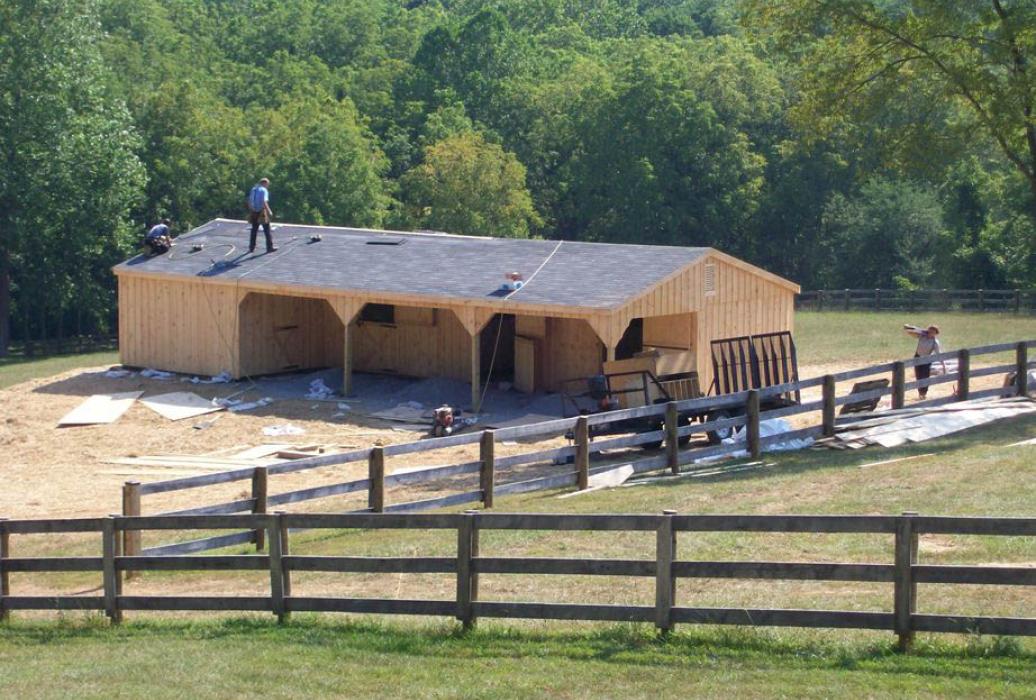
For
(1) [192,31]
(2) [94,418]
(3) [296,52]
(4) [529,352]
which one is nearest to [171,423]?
(2) [94,418]

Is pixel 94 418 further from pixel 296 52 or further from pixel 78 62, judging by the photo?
pixel 296 52

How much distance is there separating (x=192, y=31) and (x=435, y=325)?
6895 centimetres

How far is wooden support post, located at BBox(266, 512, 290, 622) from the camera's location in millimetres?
10305

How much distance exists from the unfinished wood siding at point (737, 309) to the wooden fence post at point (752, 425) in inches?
323

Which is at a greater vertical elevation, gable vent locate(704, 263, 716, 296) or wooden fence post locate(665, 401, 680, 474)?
gable vent locate(704, 263, 716, 296)

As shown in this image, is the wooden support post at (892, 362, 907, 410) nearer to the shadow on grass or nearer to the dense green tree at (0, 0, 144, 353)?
the shadow on grass

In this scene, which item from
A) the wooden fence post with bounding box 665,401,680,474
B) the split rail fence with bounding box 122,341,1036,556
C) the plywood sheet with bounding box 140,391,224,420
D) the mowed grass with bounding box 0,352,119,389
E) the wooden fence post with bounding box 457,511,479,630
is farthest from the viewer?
the mowed grass with bounding box 0,352,119,389

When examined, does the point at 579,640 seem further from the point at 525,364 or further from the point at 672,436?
the point at 525,364

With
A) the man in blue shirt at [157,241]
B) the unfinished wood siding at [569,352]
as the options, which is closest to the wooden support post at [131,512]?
the unfinished wood siding at [569,352]

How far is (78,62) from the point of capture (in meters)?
48.3

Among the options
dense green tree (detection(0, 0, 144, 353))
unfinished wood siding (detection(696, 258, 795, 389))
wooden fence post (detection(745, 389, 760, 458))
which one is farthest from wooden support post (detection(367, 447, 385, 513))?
dense green tree (detection(0, 0, 144, 353))

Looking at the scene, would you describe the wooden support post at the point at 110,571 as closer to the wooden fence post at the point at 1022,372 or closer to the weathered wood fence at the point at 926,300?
the wooden fence post at the point at 1022,372

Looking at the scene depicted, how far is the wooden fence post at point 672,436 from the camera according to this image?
17.9m

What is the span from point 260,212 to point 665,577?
23867mm
